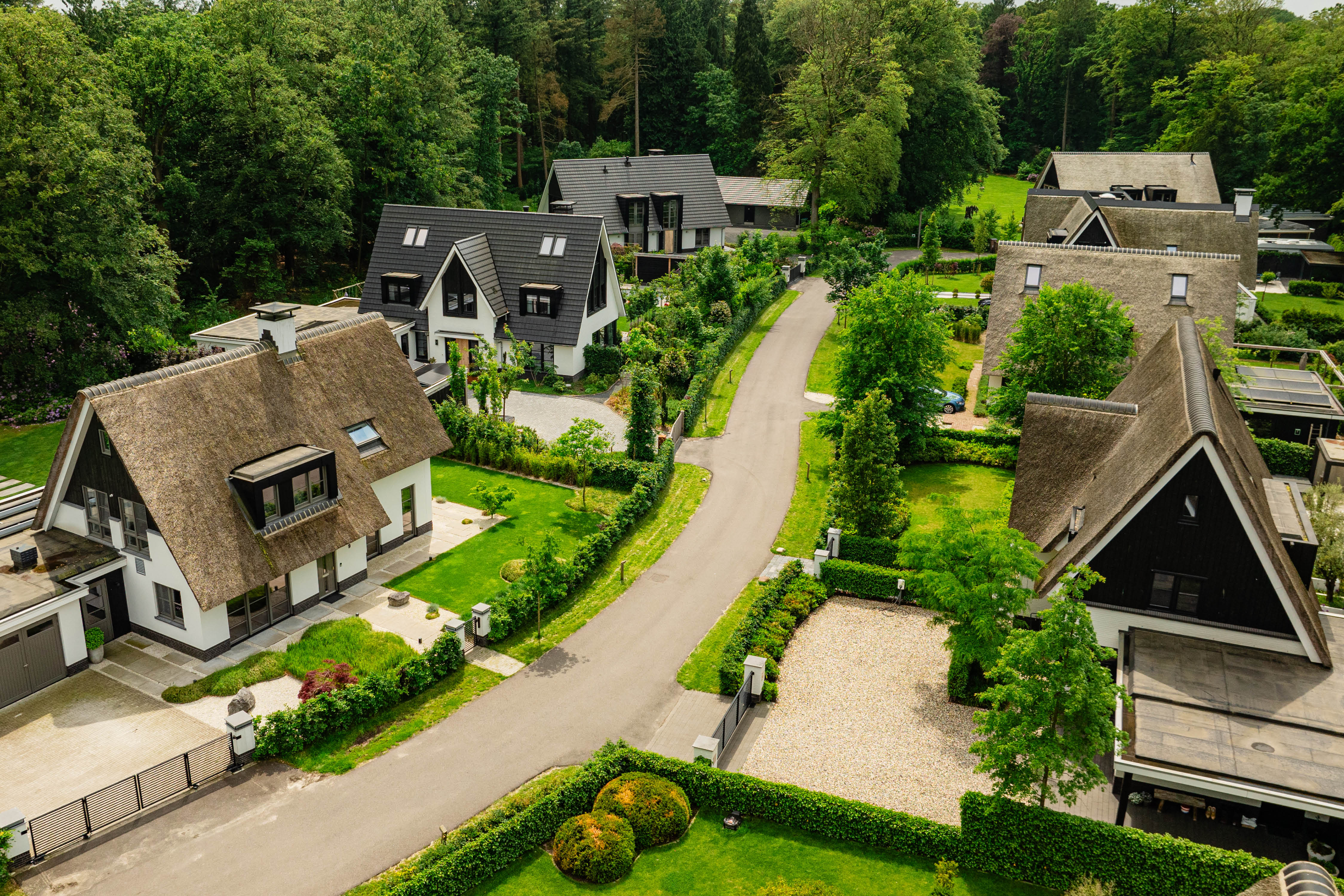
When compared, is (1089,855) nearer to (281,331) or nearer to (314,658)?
(314,658)

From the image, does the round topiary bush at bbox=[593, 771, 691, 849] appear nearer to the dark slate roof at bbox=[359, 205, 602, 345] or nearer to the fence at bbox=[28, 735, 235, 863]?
the fence at bbox=[28, 735, 235, 863]

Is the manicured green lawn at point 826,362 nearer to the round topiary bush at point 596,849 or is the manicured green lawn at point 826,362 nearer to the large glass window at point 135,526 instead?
the round topiary bush at point 596,849

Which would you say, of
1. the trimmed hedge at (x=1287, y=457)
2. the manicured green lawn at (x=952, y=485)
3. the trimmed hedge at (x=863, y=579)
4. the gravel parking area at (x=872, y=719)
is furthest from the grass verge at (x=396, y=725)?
the trimmed hedge at (x=1287, y=457)

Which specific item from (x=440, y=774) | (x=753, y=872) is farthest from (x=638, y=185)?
(x=753, y=872)

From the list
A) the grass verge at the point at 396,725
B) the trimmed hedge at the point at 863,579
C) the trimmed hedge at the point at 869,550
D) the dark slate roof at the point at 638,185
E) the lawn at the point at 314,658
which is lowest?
the grass verge at the point at 396,725

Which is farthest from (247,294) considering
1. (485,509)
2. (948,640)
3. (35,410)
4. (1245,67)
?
(1245,67)

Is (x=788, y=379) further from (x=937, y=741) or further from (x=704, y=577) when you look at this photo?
(x=937, y=741)
